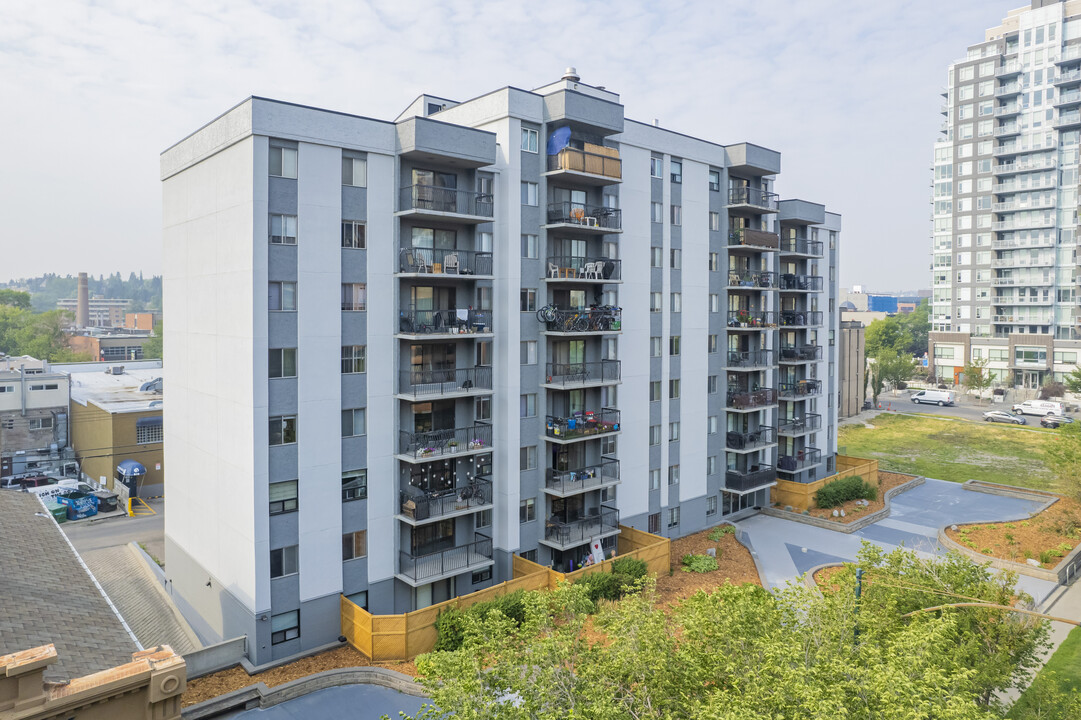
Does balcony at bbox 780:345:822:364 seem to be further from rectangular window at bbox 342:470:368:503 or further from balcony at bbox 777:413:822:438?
rectangular window at bbox 342:470:368:503

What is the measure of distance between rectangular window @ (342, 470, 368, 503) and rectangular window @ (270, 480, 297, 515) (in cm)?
206

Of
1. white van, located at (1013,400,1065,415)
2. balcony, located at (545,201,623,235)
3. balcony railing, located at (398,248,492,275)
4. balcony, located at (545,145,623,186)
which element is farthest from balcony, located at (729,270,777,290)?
white van, located at (1013,400,1065,415)

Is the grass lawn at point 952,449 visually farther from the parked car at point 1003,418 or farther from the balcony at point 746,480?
the balcony at point 746,480

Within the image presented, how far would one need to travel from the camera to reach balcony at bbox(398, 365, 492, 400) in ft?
95.5

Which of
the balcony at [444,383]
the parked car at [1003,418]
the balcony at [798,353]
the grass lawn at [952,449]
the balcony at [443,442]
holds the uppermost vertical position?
the balcony at [798,353]

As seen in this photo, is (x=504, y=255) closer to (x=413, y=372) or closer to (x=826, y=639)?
(x=413, y=372)

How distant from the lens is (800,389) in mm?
49781

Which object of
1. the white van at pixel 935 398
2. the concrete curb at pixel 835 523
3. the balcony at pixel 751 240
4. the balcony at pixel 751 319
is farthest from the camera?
the white van at pixel 935 398

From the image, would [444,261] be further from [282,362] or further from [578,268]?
[282,362]

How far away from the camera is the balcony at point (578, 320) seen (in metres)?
32.5

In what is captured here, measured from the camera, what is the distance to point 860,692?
1314 cm

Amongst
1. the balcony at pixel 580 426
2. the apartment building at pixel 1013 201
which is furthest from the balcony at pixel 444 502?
the apartment building at pixel 1013 201

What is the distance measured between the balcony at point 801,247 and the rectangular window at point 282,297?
1380 inches

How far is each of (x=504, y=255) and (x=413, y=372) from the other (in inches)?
274
